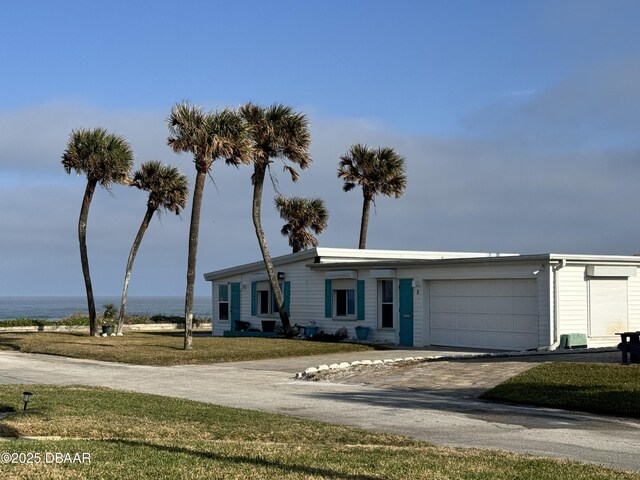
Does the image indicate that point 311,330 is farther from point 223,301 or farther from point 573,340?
point 573,340

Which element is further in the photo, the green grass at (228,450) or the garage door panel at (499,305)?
the garage door panel at (499,305)

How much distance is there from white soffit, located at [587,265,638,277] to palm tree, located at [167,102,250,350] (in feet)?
37.3

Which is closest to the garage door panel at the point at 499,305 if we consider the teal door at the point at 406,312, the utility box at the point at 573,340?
the utility box at the point at 573,340

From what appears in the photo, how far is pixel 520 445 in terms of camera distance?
11.2 m

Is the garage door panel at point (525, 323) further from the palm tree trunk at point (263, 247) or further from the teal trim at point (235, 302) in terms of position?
the teal trim at point (235, 302)

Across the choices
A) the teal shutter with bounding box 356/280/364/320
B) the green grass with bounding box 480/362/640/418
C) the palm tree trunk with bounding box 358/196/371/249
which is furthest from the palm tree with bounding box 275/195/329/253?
the green grass with bounding box 480/362/640/418

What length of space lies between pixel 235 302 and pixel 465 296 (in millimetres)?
13562

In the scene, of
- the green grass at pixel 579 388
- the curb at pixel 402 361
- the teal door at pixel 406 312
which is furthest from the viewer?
the teal door at pixel 406 312

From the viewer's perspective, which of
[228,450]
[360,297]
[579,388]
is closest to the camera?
[228,450]

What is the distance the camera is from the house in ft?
86.0

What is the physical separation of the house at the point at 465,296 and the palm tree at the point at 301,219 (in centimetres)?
1099

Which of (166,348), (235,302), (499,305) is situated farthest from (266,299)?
(499,305)

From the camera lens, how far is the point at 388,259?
115 ft

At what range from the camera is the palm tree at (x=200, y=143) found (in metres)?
27.4
